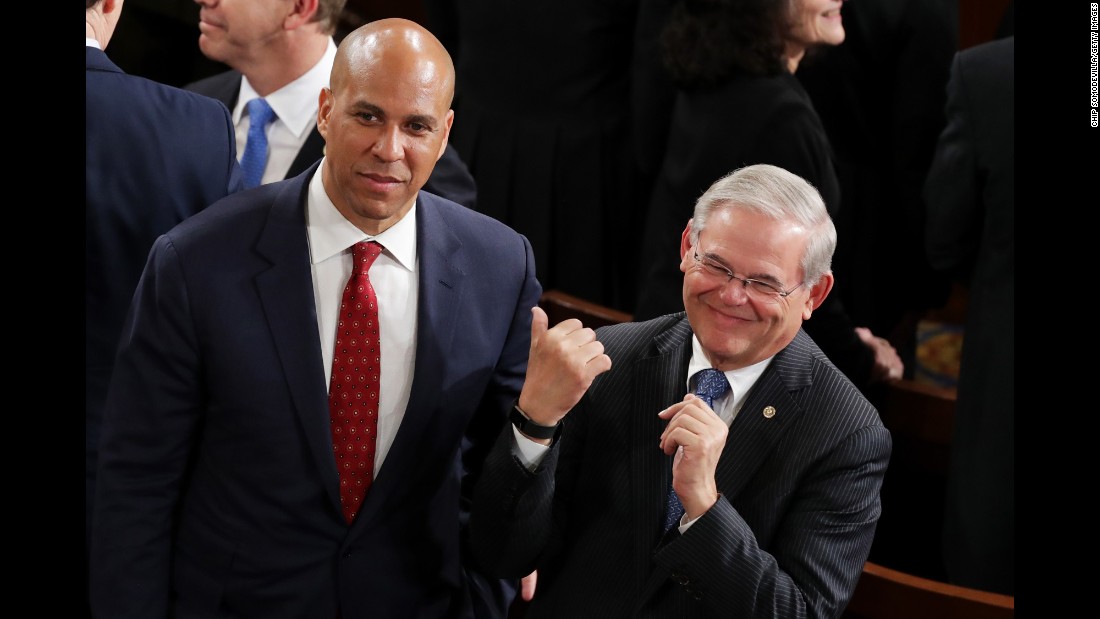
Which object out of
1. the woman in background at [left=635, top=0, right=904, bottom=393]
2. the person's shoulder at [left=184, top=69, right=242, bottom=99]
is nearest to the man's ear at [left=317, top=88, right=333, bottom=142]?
the person's shoulder at [left=184, top=69, right=242, bottom=99]

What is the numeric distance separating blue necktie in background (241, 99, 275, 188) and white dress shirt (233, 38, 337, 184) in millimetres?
15

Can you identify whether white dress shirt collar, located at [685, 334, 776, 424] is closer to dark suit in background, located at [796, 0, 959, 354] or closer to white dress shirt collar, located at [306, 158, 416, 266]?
white dress shirt collar, located at [306, 158, 416, 266]

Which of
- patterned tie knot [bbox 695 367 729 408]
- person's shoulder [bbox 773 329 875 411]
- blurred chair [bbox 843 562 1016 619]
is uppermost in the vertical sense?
person's shoulder [bbox 773 329 875 411]

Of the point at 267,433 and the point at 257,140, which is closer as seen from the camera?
the point at 267,433

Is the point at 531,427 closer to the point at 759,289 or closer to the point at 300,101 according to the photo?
the point at 759,289

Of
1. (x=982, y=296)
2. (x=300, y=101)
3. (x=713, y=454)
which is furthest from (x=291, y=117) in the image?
(x=982, y=296)

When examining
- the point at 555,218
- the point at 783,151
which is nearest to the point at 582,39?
the point at 555,218

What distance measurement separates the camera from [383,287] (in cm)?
227

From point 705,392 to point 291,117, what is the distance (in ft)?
4.50

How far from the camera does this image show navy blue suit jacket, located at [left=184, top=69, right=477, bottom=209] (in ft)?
9.86

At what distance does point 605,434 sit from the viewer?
2285 mm

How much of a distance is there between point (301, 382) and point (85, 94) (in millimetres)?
681

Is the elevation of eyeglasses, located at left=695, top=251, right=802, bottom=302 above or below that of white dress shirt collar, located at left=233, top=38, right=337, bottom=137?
above

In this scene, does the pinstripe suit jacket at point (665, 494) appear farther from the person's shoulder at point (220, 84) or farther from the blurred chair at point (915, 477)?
the person's shoulder at point (220, 84)
